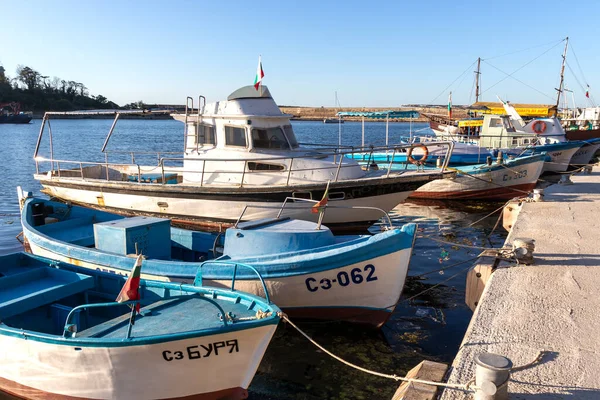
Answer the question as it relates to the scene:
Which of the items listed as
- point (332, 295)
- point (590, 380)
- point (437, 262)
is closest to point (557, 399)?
point (590, 380)

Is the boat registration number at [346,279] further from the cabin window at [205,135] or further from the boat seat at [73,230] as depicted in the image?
the cabin window at [205,135]

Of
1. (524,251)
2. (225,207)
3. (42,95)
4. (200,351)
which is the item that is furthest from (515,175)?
(42,95)

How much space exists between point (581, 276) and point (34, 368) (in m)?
8.03

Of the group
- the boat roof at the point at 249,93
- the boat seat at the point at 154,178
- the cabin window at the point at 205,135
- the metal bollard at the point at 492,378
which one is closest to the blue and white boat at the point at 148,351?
the metal bollard at the point at 492,378

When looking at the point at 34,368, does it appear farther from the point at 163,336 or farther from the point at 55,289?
the point at 163,336

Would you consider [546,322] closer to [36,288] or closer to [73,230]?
[36,288]

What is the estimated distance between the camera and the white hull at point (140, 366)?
5383 millimetres

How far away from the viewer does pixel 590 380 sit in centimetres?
481

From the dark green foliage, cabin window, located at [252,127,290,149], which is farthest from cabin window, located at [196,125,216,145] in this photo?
the dark green foliage

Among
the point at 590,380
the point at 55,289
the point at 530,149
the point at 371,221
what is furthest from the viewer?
the point at 530,149

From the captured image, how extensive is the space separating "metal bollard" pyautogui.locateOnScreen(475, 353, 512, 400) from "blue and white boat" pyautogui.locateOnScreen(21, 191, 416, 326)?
11.1 ft

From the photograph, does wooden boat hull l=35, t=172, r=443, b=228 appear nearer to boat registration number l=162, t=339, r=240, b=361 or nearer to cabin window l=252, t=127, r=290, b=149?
cabin window l=252, t=127, r=290, b=149

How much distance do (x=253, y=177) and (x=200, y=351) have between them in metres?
8.68

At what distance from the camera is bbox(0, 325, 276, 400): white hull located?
5.38 metres
